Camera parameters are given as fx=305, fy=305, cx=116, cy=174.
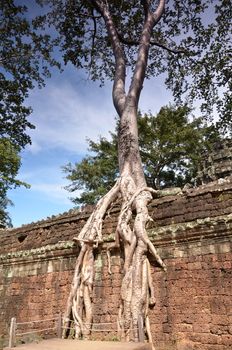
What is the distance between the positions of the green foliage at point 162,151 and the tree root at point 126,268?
33.7 feet

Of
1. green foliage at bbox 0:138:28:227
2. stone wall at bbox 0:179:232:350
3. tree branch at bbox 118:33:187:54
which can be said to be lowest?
stone wall at bbox 0:179:232:350

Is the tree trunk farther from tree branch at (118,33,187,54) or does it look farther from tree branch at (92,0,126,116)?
tree branch at (118,33,187,54)

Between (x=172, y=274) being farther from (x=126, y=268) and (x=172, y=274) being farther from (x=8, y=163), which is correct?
(x=8, y=163)

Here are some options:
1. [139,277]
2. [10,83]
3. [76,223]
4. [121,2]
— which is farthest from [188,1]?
[139,277]

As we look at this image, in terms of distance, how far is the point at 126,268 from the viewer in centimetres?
488

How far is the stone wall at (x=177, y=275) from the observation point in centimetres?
421

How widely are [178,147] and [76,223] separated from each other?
1038cm

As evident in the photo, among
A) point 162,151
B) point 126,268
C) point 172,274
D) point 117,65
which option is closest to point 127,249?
point 126,268

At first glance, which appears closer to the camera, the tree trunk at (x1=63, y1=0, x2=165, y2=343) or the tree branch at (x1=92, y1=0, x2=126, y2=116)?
the tree trunk at (x1=63, y1=0, x2=165, y2=343)

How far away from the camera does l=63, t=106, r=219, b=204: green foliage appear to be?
1573 centimetres

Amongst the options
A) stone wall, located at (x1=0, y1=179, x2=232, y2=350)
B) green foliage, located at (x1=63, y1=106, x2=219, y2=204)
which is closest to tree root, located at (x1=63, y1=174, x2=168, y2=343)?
stone wall, located at (x1=0, y1=179, x2=232, y2=350)

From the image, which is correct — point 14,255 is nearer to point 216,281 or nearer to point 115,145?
point 216,281

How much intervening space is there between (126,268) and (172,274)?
727 millimetres

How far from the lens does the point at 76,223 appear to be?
6.43 metres
